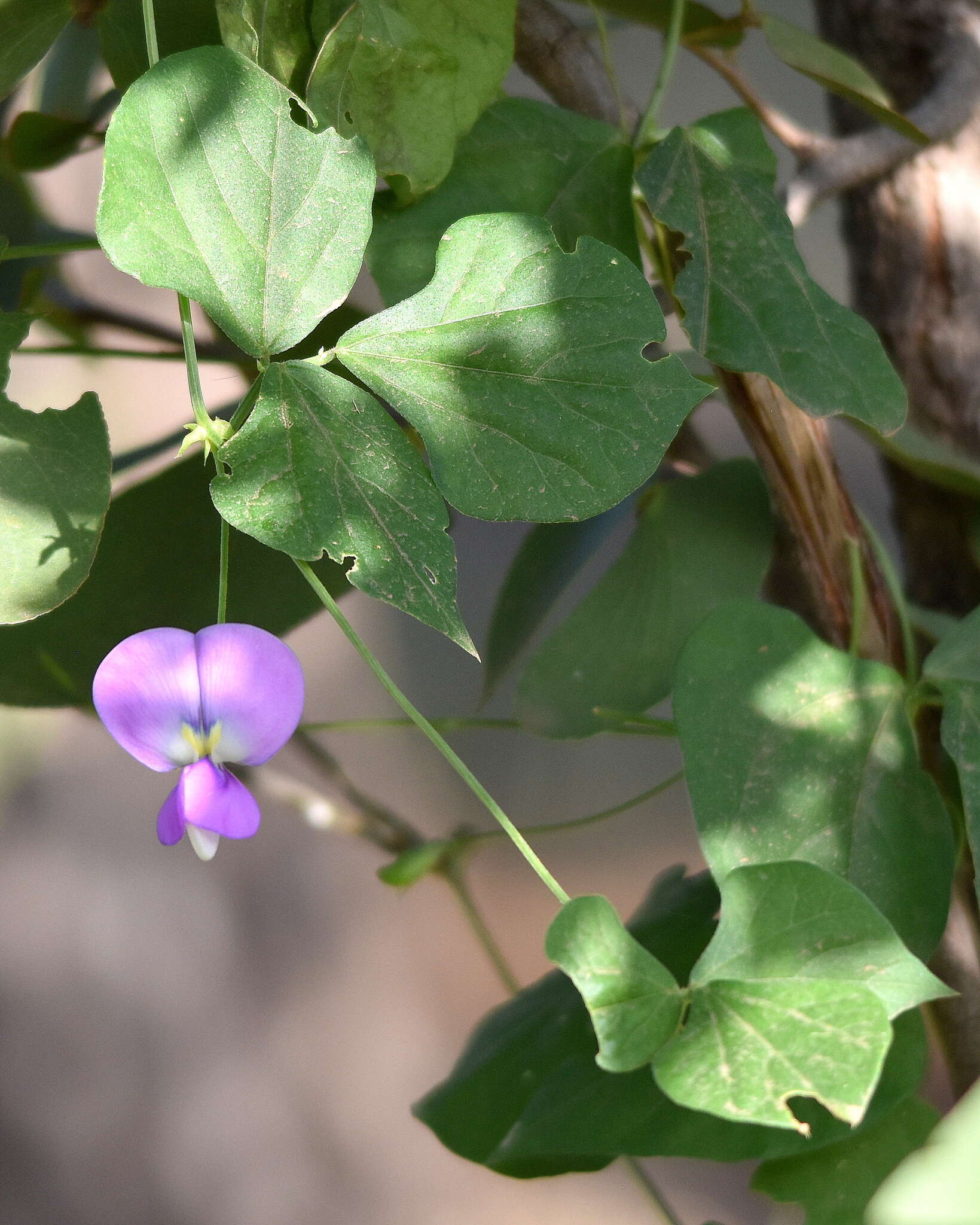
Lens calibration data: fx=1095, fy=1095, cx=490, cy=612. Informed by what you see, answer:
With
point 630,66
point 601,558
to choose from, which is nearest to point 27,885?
point 601,558

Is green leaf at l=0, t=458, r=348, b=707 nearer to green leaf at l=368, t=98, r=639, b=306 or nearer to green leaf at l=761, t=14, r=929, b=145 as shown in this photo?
green leaf at l=368, t=98, r=639, b=306

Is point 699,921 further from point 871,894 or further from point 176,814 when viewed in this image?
point 176,814

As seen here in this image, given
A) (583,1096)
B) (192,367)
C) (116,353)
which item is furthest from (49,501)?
(583,1096)

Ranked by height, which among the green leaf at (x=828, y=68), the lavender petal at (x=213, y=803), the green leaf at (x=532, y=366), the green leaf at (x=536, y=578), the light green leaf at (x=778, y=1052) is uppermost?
the green leaf at (x=828, y=68)

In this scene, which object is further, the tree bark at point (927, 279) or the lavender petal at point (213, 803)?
the tree bark at point (927, 279)

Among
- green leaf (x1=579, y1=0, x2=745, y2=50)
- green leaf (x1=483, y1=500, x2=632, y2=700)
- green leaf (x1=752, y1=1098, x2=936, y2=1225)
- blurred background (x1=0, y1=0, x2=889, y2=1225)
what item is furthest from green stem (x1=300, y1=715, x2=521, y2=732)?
blurred background (x1=0, y1=0, x2=889, y2=1225)

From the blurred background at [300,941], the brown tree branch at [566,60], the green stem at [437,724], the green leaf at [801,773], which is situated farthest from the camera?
the blurred background at [300,941]

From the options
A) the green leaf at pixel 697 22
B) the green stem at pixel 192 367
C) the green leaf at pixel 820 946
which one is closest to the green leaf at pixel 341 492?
the green stem at pixel 192 367

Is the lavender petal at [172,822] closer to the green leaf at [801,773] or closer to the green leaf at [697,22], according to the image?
the green leaf at [801,773]
